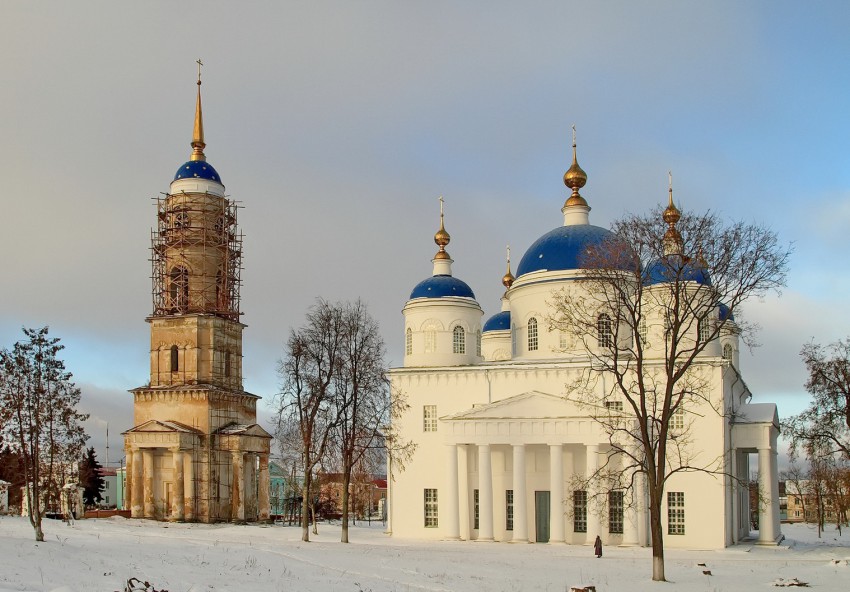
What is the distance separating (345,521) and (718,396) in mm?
15877

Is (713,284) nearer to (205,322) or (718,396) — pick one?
(718,396)

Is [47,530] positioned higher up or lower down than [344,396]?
lower down

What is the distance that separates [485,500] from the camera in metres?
40.3

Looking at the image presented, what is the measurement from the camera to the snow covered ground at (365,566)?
20.3m

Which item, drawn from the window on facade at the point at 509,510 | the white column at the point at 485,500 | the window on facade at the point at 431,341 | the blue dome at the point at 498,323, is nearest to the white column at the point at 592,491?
the window on facade at the point at 509,510

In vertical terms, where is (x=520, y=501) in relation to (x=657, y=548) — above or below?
below

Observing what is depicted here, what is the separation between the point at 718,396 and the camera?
39.8 m

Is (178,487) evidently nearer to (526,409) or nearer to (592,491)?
(526,409)

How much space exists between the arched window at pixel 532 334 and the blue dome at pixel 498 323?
13000 millimetres

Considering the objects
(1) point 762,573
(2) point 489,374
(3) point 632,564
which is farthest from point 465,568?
(2) point 489,374

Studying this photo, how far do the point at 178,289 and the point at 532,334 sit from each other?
21270mm

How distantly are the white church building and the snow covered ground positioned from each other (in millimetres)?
2190

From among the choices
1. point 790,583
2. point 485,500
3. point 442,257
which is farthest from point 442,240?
point 790,583

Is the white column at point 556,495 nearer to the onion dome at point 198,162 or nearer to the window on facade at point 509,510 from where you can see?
the window on facade at point 509,510
